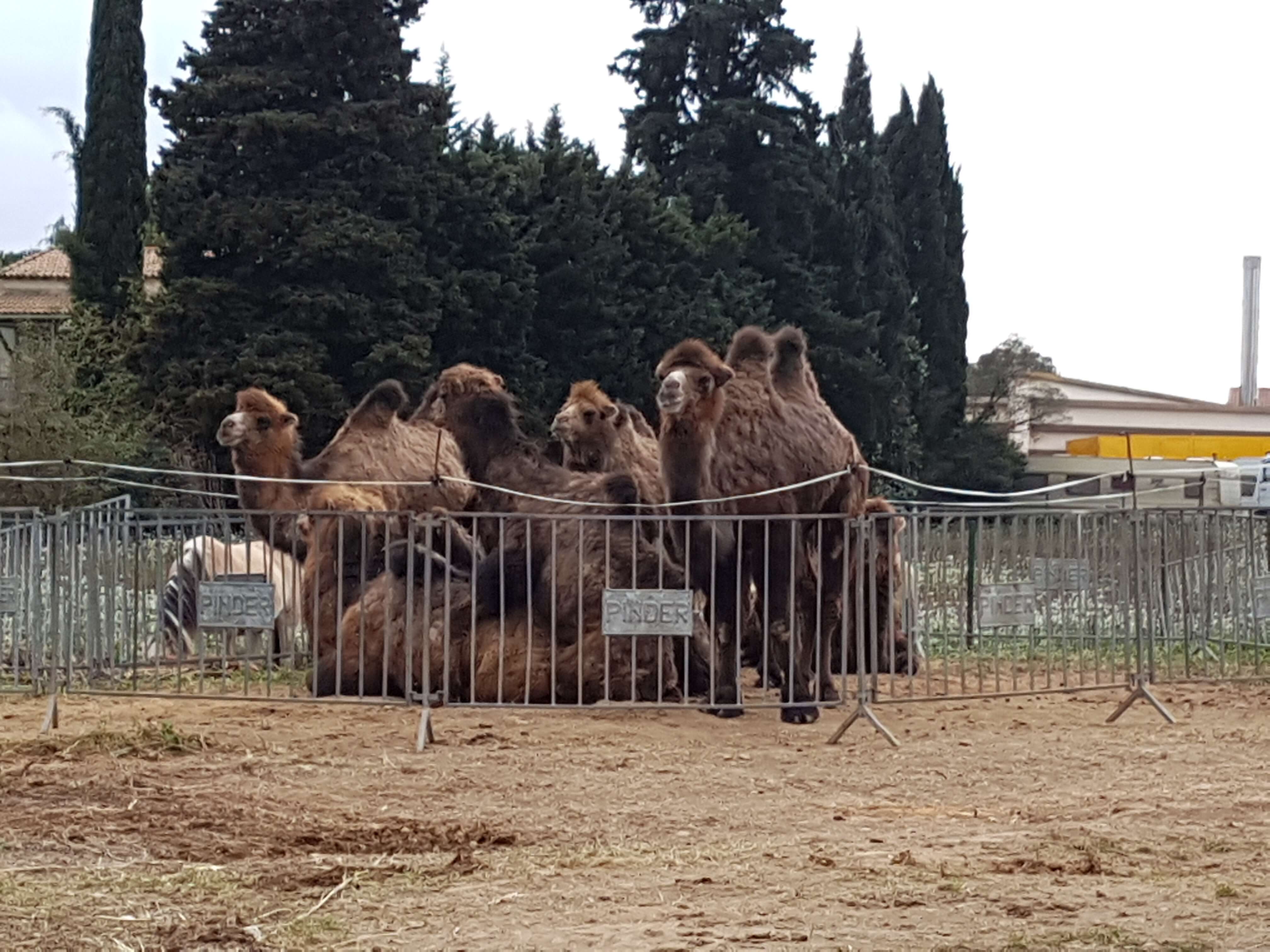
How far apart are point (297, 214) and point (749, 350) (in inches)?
1019

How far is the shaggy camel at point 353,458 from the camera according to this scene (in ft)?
53.4

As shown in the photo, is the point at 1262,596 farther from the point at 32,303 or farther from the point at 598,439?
the point at 32,303

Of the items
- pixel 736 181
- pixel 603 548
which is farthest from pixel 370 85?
pixel 603 548

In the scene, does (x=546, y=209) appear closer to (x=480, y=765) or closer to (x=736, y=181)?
(x=736, y=181)

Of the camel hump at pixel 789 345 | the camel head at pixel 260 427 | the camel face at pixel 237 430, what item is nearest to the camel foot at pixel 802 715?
the camel hump at pixel 789 345

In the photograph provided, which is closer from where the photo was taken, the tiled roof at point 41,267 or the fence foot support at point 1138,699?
the fence foot support at point 1138,699

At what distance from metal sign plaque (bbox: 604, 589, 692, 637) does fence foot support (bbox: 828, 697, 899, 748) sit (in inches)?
44.4

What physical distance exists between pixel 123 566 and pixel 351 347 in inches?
974

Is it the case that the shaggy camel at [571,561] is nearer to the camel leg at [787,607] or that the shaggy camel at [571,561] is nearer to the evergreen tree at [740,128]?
the camel leg at [787,607]

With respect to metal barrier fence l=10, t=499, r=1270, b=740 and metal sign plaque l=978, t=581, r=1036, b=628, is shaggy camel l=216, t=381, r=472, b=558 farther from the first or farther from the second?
metal sign plaque l=978, t=581, r=1036, b=628

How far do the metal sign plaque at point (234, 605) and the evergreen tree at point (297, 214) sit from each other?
81.0 feet

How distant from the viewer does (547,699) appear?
13539mm

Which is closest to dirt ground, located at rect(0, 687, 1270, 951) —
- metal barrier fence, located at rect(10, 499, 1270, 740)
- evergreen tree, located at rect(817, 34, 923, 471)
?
metal barrier fence, located at rect(10, 499, 1270, 740)

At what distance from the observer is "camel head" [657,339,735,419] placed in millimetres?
13422
